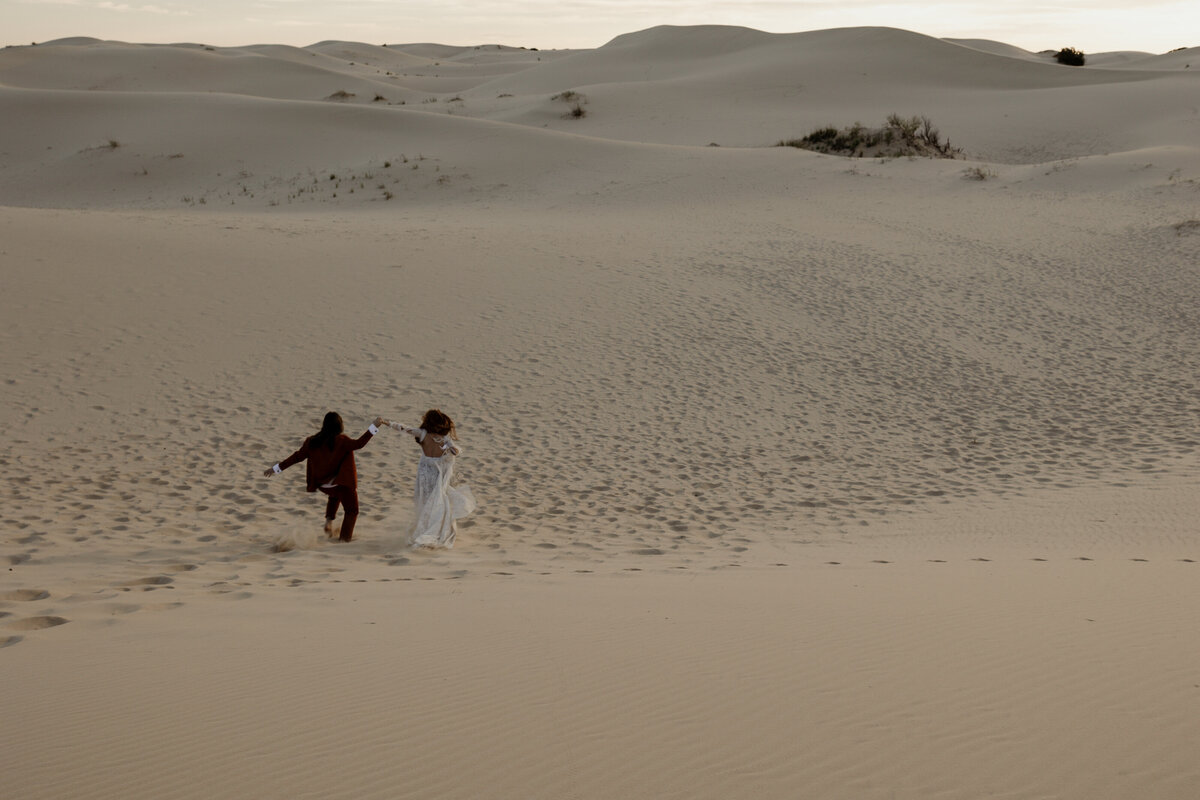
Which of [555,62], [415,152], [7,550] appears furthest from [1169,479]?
[555,62]

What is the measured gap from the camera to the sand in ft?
13.0

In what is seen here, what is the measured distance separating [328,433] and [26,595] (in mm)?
2343

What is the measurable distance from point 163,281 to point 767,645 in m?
13.1

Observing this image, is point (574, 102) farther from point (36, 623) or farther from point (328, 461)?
point (36, 623)

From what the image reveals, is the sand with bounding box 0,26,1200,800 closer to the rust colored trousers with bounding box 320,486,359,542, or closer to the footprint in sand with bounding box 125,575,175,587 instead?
the footprint in sand with bounding box 125,575,175,587

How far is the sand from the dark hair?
761 millimetres

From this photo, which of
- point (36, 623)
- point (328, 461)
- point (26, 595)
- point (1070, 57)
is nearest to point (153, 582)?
point (26, 595)

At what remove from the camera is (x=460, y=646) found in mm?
5188

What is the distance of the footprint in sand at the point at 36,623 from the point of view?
5.64 m

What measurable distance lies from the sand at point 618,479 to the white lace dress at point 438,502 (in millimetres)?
235

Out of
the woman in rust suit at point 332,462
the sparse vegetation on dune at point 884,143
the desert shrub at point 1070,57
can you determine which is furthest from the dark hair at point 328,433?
the desert shrub at point 1070,57

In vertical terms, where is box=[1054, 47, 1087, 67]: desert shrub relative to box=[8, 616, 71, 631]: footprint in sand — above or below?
above

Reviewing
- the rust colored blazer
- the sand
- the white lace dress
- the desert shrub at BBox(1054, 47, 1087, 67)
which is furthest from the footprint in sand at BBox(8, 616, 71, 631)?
the desert shrub at BBox(1054, 47, 1087, 67)

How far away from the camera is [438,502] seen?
803 cm
